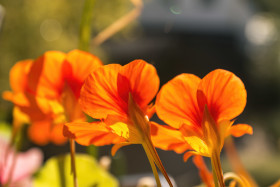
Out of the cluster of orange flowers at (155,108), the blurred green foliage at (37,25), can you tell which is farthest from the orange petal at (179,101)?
the blurred green foliage at (37,25)

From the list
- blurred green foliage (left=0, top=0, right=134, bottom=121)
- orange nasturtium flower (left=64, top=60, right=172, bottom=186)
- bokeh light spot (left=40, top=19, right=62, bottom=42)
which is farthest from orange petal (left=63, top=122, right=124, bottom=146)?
bokeh light spot (left=40, top=19, right=62, bottom=42)

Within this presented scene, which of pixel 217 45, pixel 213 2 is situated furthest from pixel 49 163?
pixel 213 2

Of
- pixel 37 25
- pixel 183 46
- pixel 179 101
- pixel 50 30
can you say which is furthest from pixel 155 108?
pixel 183 46

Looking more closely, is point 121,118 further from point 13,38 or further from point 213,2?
point 213,2

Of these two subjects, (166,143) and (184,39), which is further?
(184,39)

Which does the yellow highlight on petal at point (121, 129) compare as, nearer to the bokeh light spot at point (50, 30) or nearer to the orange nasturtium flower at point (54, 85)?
the orange nasturtium flower at point (54, 85)

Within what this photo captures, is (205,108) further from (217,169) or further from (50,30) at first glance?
(50,30)

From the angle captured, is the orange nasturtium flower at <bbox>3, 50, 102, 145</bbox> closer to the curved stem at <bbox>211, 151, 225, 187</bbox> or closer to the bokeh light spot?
Result: the curved stem at <bbox>211, 151, 225, 187</bbox>
